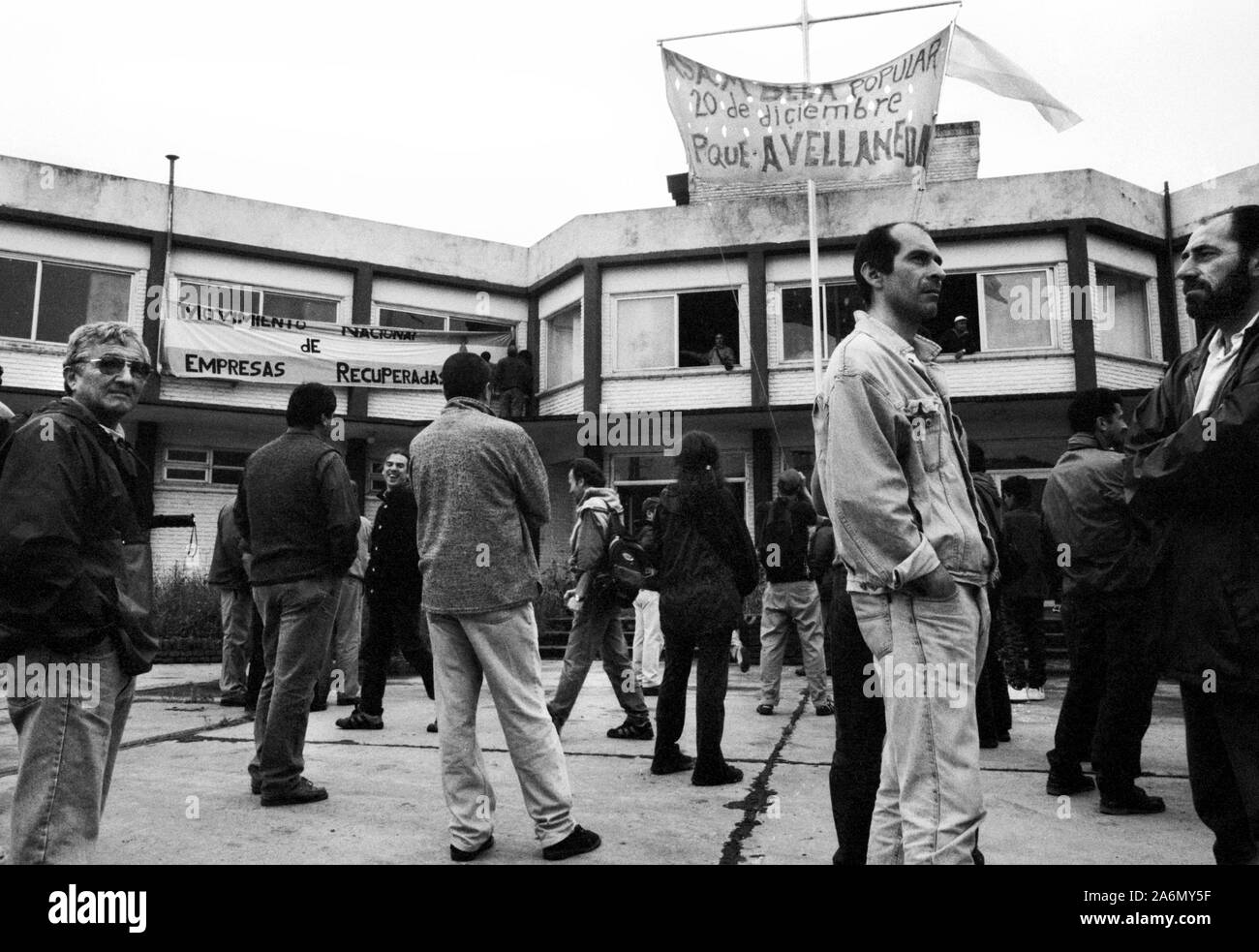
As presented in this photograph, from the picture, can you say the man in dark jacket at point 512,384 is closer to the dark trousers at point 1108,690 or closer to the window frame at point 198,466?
the window frame at point 198,466

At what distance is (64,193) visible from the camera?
15.4 meters

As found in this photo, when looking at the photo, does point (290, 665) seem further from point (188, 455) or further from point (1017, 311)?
point (1017, 311)

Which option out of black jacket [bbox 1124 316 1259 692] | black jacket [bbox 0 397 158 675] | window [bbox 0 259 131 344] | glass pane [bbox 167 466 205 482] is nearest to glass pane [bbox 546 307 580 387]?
glass pane [bbox 167 466 205 482]

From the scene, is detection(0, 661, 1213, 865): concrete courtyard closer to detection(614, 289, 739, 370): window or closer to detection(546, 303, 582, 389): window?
detection(614, 289, 739, 370): window

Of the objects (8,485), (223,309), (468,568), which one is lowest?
(468,568)

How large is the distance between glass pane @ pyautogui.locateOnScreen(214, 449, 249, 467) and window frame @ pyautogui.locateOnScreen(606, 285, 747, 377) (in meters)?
7.16

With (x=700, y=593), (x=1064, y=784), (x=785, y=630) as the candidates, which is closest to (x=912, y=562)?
(x=700, y=593)

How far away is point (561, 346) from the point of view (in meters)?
18.1

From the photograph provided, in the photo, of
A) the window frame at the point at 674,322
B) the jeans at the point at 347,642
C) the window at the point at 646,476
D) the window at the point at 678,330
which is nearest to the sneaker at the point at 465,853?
the jeans at the point at 347,642

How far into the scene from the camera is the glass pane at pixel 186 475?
1633 cm

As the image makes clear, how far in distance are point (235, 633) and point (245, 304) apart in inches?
410

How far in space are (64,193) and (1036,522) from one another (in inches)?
633
